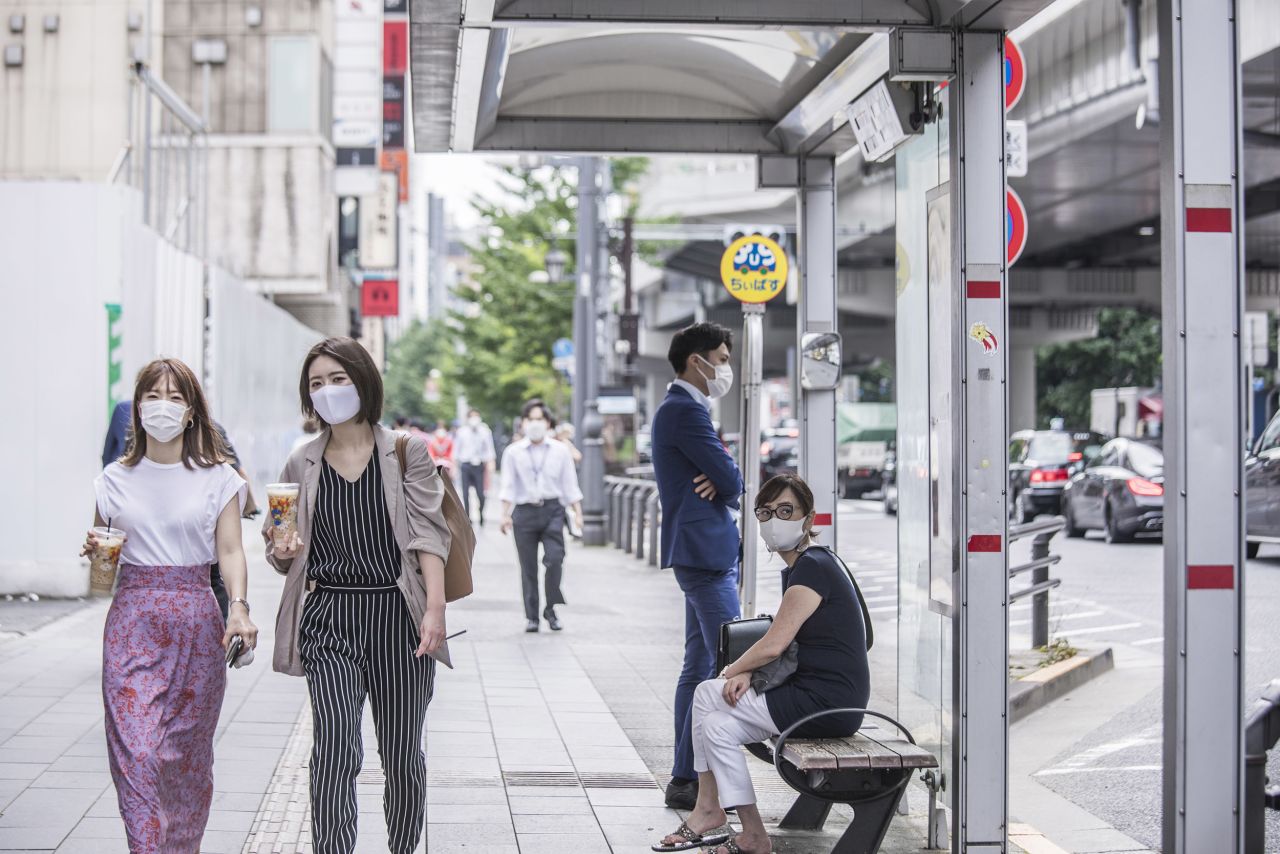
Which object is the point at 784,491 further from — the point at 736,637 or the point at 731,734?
the point at 731,734

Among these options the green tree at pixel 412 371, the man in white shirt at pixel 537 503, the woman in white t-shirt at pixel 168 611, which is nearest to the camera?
the woman in white t-shirt at pixel 168 611

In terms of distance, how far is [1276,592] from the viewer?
1409cm

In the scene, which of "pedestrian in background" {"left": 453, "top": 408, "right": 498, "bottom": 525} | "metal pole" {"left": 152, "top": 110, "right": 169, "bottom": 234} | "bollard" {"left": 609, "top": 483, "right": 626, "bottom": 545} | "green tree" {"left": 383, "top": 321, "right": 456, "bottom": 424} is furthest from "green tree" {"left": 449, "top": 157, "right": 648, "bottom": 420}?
"green tree" {"left": 383, "top": 321, "right": 456, "bottom": 424}

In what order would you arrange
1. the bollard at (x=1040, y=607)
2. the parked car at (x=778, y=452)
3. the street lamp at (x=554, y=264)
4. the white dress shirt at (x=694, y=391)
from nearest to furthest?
the white dress shirt at (x=694, y=391) → the bollard at (x=1040, y=607) → the street lamp at (x=554, y=264) → the parked car at (x=778, y=452)

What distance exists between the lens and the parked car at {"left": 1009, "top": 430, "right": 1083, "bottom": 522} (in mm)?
27078

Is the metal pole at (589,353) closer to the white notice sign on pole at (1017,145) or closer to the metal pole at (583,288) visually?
the metal pole at (583,288)

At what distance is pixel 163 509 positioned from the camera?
15.7 ft

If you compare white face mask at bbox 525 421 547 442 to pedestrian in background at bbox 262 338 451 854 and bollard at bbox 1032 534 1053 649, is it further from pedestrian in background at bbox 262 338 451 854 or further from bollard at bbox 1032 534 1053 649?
pedestrian in background at bbox 262 338 451 854

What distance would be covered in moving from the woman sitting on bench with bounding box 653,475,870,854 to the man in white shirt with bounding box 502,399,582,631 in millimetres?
6917

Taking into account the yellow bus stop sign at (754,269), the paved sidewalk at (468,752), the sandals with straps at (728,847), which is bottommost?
the paved sidewalk at (468,752)

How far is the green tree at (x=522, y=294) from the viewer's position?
141ft

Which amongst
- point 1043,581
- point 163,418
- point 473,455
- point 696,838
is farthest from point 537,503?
point 473,455

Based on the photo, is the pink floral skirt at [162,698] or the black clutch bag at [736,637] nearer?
the pink floral skirt at [162,698]

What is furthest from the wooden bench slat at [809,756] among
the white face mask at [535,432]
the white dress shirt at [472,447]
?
the white dress shirt at [472,447]
